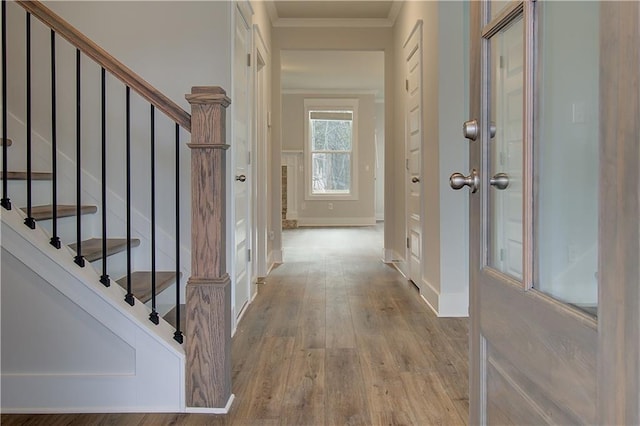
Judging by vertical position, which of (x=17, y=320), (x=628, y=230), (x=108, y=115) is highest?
(x=108, y=115)

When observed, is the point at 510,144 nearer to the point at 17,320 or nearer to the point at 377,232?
the point at 17,320

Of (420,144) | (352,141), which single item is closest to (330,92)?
(352,141)

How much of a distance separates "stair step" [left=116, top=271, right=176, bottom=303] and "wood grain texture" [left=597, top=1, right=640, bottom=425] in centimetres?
180

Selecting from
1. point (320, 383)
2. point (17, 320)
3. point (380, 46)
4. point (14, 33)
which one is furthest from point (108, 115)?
point (380, 46)

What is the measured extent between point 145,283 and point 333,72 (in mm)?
6421

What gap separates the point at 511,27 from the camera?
91 cm

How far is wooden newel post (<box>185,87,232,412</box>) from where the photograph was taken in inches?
66.0

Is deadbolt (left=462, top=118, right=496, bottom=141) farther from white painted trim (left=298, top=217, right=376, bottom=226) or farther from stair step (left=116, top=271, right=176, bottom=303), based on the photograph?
white painted trim (left=298, top=217, right=376, bottom=226)

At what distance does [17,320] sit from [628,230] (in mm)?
1905

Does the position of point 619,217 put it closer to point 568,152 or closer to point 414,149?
point 568,152

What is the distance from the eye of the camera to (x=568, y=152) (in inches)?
30.7

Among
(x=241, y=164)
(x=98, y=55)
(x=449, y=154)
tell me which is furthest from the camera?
(x=241, y=164)

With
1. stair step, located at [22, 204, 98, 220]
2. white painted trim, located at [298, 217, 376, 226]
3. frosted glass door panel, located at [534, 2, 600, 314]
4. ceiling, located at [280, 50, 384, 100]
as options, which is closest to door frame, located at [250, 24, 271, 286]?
stair step, located at [22, 204, 98, 220]

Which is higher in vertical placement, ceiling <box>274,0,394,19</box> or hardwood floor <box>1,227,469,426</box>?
ceiling <box>274,0,394,19</box>
